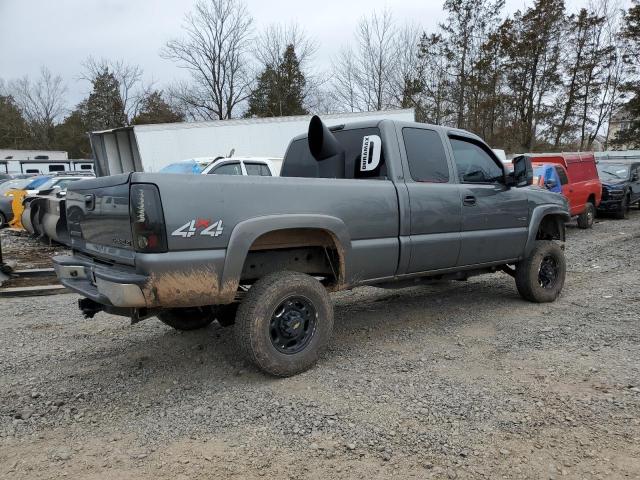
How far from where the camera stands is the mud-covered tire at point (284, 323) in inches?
142

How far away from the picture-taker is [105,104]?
53688 mm

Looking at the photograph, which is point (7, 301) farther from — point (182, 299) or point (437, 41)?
point (437, 41)

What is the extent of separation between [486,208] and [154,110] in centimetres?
5204

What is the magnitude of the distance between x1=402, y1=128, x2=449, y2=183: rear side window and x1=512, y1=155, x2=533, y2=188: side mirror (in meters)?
0.97

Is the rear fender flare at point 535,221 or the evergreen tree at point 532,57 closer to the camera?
the rear fender flare at point 535,221

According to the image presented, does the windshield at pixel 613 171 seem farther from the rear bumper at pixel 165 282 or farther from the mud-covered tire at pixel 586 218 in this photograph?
the rear bumper at pixel 165 282

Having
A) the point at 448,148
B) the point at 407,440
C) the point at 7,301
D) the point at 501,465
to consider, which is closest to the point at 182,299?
the point at 407,440

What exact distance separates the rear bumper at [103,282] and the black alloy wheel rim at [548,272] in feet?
15.4

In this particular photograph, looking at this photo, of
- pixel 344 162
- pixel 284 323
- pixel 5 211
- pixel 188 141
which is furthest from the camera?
pixel 188 141

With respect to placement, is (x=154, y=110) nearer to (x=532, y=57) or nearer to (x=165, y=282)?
(x=532, y=57)

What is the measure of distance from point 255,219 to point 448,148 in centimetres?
241

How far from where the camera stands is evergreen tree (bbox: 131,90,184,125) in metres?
49.6

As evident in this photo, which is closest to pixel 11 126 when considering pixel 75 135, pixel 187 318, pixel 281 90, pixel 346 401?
pixel 75 135

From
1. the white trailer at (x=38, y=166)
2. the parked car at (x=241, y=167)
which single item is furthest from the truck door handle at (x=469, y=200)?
→ the white trailer at (x=38, y=166)
